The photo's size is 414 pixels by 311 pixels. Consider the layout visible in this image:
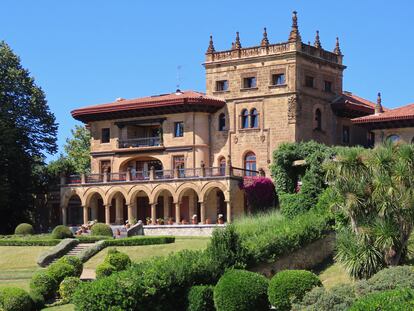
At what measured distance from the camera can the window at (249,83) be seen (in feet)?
207

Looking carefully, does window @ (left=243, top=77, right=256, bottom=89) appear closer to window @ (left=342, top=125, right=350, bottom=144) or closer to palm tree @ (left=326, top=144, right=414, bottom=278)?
window @ (left=342, top=125, right=350, bottom=144)

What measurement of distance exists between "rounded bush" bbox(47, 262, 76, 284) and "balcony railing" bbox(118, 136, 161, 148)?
2985cm

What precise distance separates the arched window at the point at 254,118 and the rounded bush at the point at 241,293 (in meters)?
33.7

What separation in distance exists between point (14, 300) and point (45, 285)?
278 cm

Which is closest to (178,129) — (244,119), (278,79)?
(244,119)

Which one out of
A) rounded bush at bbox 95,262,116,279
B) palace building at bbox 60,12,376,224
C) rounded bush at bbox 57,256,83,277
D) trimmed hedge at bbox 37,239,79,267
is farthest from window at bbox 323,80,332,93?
rounded bush at bbox 95,262,116,279

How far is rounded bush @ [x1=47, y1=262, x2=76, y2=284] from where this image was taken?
3616cm

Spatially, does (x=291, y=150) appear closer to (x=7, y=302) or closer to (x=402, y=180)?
(x=402, y=180)

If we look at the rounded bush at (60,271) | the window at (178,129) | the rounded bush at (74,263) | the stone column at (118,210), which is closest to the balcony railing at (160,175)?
the stone column at (118,210)

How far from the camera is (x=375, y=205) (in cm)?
3322

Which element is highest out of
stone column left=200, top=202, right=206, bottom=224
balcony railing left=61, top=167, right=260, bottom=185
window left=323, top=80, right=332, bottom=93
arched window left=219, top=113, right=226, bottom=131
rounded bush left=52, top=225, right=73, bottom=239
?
window left=323, top=80, right=332, bottom=93

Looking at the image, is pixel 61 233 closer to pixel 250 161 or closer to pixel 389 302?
pixel 250 161

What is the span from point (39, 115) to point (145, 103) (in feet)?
33.0

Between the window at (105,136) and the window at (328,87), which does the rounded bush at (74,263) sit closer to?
the window at (105,136)
